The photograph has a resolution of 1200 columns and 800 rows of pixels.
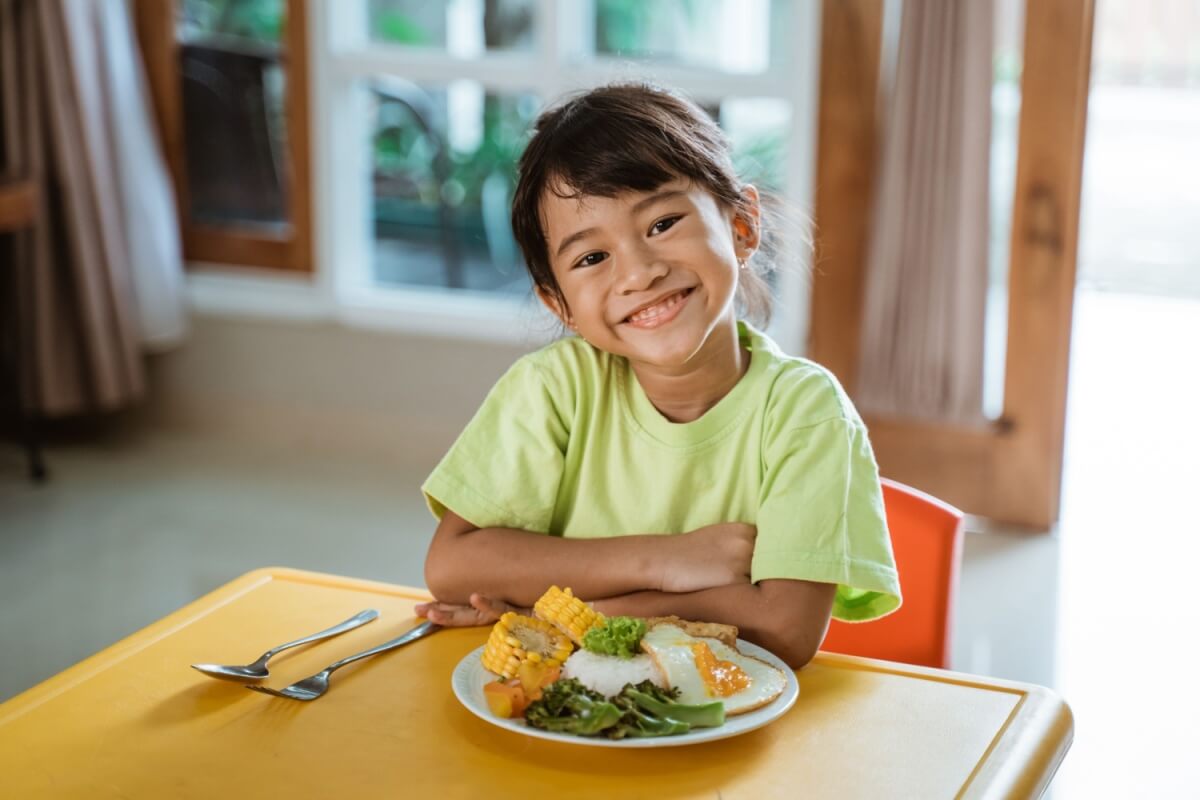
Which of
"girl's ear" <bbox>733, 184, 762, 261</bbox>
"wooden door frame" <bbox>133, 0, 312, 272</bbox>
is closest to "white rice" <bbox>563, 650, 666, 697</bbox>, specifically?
"girl's ear" <bbox>733, 184, 762, 261</bbox>

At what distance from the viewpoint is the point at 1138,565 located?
3193 millimetres

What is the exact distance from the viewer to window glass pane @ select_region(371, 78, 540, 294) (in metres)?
3.89

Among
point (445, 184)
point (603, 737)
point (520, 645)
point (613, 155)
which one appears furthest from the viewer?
point (445, 184)

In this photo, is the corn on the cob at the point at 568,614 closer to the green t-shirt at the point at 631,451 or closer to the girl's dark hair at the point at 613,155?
the green t-shirt at the point at 631,451

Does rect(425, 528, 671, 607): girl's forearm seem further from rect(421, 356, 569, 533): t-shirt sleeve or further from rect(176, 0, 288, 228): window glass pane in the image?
rect(176, 0, 288, 228): window glass pane

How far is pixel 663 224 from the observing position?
1.34 m

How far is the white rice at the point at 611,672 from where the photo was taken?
1.05m

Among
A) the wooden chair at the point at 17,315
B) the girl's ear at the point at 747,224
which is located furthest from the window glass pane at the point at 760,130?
the girl's ear at the point at 747,224

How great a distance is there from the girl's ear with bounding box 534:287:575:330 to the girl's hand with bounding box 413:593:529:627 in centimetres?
33

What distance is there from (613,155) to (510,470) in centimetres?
32

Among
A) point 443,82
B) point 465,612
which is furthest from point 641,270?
point 443,82

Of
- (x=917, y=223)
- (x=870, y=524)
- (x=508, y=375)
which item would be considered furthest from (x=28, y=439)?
(x=870, y=524)

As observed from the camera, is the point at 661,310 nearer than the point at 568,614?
No

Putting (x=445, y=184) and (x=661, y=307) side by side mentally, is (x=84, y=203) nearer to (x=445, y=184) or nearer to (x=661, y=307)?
(x=445, y=184)
